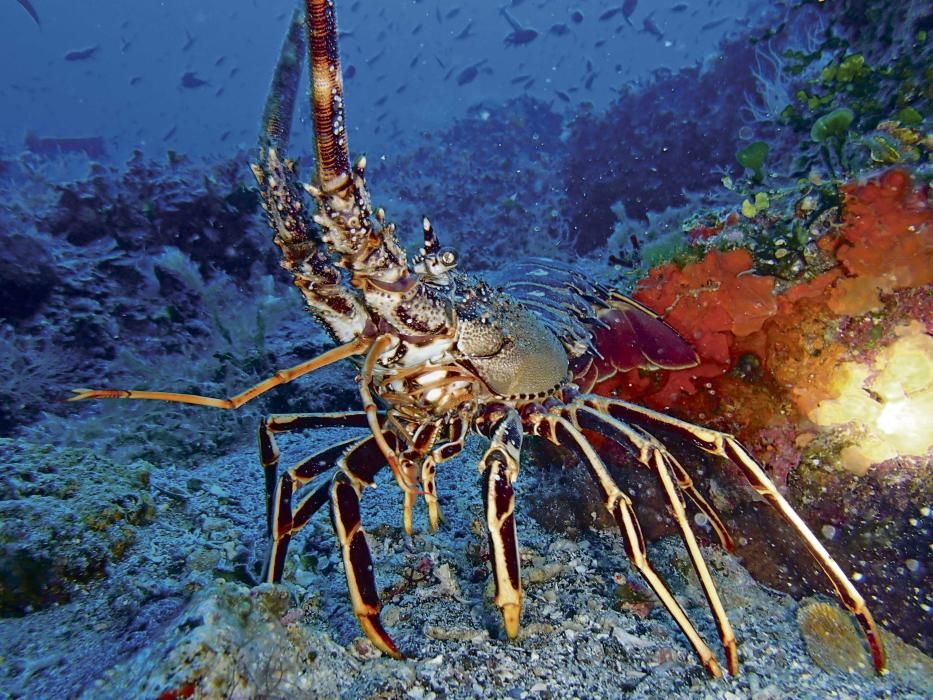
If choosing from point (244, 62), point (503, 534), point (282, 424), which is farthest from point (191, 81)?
point (244, 62)

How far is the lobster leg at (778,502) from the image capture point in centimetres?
212

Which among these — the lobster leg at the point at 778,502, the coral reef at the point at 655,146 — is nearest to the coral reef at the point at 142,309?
the lobster leg at the point at 778,502

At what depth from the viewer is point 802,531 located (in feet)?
7.14

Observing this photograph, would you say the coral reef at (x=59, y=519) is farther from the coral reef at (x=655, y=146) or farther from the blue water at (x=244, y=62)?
the blue water at (x=244, y=62)

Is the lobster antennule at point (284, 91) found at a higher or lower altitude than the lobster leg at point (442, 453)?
higher

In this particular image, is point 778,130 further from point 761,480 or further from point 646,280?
point 761,480

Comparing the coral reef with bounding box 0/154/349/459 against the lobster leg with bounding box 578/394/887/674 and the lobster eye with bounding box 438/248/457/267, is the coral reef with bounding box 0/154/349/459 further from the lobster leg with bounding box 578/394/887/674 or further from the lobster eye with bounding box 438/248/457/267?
the lobster leg with bounding box 578/394/887/674

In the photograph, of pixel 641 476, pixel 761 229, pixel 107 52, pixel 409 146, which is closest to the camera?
pixel 761 229

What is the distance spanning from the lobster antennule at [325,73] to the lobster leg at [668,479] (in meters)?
1.78

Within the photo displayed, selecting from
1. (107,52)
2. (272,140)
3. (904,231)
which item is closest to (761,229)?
(904,231)

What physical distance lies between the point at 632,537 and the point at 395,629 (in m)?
1.12

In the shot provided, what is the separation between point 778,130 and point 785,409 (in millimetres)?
8095

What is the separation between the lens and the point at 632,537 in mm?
2207

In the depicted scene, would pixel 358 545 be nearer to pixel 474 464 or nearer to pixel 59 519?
pixel 59 519
